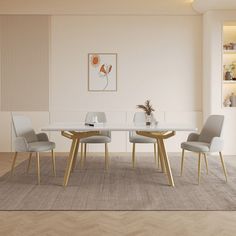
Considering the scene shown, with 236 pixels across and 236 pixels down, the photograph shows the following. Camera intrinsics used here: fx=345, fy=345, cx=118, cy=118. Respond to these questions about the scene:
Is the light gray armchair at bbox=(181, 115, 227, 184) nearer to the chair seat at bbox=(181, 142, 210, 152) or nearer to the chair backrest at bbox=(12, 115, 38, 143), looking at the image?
the chair seat at bbox=(181, 142, 210, 152)

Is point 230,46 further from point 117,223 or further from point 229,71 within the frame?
point 117,223

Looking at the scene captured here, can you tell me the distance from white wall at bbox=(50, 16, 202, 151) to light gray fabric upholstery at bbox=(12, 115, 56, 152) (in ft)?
6.46

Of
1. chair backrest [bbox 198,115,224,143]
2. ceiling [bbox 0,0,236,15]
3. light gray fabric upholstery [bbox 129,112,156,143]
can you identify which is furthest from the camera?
ceiling [bbox 0,0,236,15]

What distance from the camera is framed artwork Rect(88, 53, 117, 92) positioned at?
715 cm

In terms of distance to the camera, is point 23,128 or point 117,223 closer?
point 117,223

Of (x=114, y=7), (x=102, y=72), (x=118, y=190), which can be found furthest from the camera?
(x=102, y=72)

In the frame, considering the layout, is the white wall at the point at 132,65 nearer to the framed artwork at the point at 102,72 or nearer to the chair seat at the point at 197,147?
the framed artwork at the point at 102,72

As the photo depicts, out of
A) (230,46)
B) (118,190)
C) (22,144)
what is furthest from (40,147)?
(230,46)

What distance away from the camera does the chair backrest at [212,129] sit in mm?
4762

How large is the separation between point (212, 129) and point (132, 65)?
2804 millimetres

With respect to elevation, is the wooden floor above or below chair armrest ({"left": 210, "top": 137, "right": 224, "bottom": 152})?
below

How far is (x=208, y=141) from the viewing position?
494cm

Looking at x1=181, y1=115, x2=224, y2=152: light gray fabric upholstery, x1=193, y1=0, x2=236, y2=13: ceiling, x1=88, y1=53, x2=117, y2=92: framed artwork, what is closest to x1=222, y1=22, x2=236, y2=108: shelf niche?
x1=193, y1=0, x2=236, y2=13: ceiling

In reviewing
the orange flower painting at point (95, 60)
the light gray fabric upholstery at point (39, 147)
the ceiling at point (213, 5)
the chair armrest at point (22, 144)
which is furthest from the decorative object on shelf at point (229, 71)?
the chair armrest at point (22, 144)
